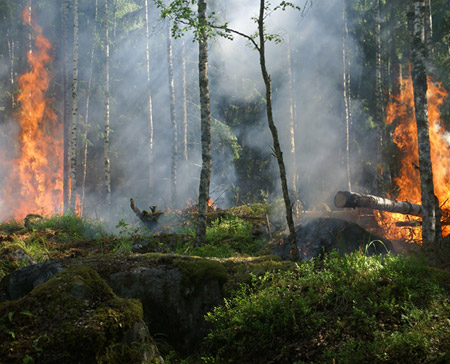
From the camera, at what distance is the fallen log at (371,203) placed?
36.1 ft

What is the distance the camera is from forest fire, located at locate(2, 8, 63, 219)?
2483cm

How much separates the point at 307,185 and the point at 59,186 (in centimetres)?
1832

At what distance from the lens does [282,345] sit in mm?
4227

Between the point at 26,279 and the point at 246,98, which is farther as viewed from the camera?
the point at 246,98

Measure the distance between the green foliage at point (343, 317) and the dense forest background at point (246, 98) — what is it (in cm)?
1620

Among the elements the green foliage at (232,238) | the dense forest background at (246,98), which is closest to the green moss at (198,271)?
the green foliage at (232,238)

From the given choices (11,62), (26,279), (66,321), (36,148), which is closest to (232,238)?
(26,279)

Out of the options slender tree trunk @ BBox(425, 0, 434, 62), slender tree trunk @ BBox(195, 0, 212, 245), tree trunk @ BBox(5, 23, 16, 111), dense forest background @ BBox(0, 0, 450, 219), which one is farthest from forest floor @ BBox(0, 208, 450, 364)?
tree trunk @ BBox(5, 23, 16, 111)

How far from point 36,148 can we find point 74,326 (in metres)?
26.1

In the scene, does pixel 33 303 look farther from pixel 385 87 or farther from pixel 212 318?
pixel 385 87

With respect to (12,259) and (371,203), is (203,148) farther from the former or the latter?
(371,203)

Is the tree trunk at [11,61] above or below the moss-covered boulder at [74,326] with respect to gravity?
above

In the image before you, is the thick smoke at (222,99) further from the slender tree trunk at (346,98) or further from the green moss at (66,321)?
the green moss at (66,321)

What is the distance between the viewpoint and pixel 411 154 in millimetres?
19406
